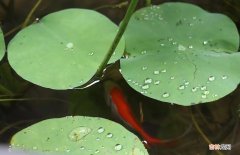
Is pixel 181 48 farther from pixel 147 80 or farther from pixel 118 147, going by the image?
pixel 118 147

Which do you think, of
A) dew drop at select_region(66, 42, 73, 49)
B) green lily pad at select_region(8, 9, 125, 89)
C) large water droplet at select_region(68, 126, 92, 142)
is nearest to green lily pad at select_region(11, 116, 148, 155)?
large water droplet at select_region(68, 126, 92, 142)

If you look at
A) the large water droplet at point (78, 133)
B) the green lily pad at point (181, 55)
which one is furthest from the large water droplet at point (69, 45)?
the large water droplet at point (78, 133)

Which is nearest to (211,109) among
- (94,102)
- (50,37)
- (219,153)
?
(219,153)

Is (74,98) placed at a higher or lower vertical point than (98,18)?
lower

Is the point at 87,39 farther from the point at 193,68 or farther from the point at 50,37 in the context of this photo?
the point at 193,68

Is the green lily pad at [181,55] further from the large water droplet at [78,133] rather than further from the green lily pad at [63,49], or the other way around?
the large water droplet at [78,133]
